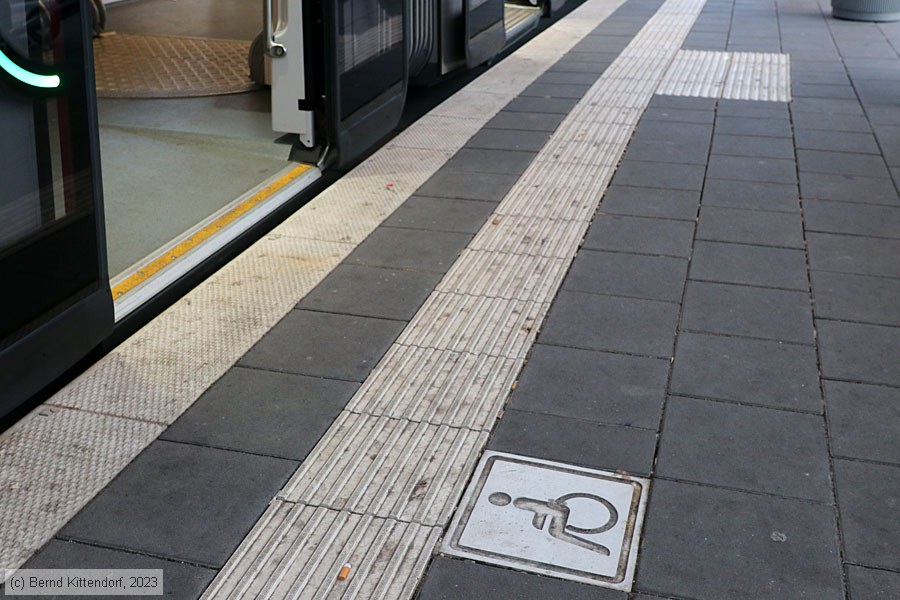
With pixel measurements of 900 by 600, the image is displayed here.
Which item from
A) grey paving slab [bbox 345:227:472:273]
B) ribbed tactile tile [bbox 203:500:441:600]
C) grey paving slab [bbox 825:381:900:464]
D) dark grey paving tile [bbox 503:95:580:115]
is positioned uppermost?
dark grey paving tile [bbox 503:95:580:115]

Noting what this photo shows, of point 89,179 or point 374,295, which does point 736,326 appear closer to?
point 374,295

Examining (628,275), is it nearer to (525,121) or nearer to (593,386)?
(593,386)

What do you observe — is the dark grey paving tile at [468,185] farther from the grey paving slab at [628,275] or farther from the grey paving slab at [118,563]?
the grey paving slab at [118,563]

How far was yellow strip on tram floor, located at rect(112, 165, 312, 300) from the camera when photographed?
3701 millimetres

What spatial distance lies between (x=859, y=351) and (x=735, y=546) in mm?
1269

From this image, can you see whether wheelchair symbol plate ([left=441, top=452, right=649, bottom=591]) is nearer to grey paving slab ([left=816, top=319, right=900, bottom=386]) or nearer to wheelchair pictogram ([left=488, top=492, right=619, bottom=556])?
wheelchair pictogram ([left=488, top=492, right=619, bottom=556])

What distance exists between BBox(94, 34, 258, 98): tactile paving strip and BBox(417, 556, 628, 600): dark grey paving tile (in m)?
4.63

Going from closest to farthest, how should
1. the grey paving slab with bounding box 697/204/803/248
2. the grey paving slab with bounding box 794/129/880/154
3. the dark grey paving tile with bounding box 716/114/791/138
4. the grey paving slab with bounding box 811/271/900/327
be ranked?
1. the grey paving slab with bounding box 811/271/900/327
2. the grey paving slab with bounding box 697/204/803/248
3. the grey paving slab with bounding box 794/129/880/154
4. the dark grey paving tile with bounding box 716/114/791/138

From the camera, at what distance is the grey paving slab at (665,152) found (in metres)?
5.64

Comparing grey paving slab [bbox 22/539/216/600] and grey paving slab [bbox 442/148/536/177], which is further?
grey paving slab [bbox 442/148/536/177]

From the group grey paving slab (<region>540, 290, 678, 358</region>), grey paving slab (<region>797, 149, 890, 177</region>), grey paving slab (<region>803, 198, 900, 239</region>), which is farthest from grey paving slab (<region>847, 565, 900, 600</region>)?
grey paving slab (<region>797, 149, 890, 177</region>)

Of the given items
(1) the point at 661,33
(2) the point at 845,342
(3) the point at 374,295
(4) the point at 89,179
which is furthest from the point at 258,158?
(1) the point at 661,33

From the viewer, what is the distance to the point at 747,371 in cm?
325

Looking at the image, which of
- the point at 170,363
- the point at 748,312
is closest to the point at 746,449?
the point at 748,312
